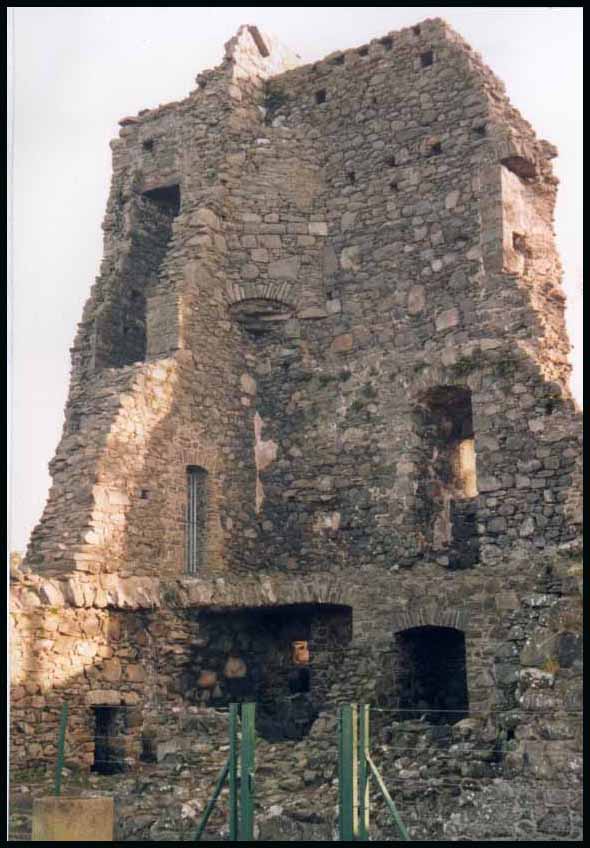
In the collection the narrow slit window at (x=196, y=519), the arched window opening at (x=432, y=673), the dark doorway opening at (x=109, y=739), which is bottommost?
the dark doorway opening at (x=109, y=739)

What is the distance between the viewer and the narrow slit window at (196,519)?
22047 millimetres

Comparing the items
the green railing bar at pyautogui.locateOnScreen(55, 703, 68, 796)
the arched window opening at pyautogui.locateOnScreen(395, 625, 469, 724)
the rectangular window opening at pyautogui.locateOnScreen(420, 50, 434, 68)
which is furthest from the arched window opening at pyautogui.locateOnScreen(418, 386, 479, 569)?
the green railing bar at pyautogui.locateOnScreen(55, 703, 68, 796)

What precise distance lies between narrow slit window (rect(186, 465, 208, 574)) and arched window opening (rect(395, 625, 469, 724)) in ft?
10.9

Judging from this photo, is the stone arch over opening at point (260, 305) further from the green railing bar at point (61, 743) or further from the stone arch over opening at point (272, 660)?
the green railing bar at point (61, 743)

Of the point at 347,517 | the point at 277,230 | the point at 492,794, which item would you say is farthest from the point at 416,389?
the point at 492,794

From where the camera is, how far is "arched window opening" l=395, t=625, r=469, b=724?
67.4ft

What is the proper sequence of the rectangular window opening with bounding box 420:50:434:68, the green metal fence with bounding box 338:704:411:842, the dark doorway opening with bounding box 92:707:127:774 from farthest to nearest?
the rectangular window opening with bounding box 420:50:434:68
the dark doorway opening with bounding box 92:707:127:774
the green metal fence with bounding box 338:704:411:842

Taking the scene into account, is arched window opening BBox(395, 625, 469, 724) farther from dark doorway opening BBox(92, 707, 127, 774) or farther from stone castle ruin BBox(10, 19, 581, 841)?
dark doorway opening BBox(92, 707, 127, 774)

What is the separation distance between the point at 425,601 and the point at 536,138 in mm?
7375

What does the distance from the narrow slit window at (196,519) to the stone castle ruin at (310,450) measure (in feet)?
0.11

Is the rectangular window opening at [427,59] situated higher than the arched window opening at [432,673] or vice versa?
the rectangular window opening at [427,59]

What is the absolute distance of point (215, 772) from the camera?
18797mm

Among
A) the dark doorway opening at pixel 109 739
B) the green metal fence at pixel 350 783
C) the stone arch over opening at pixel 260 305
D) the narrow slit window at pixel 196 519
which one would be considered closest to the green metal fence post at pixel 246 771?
the green metal fence at pixel 350 783

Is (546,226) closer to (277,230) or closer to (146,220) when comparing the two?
(277,230)
